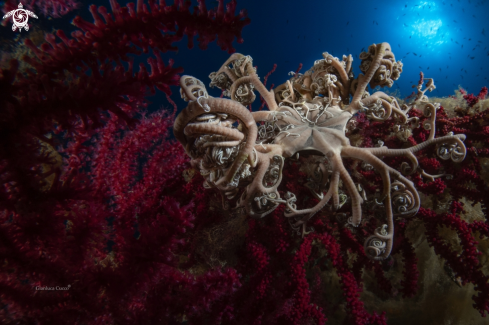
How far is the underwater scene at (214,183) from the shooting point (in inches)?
67.4

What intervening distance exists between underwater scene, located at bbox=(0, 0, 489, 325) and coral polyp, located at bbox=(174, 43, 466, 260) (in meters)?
0.02

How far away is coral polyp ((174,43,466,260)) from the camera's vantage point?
70.0 inches

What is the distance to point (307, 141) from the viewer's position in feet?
7.77

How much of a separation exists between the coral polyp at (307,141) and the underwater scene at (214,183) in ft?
0.05

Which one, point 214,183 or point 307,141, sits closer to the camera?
point 214,183

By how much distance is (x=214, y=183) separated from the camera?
2137mm

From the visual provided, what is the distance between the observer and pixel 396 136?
10.5 ft

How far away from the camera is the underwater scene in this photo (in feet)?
5.62

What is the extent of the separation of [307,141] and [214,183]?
3.46 feet

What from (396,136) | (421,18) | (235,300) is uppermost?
(421,18)

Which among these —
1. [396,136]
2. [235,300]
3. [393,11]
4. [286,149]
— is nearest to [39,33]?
[286,149]

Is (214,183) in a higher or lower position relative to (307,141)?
lower

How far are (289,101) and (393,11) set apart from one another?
1869 cm

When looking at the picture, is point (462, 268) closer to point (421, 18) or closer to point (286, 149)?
point (286, 149)
